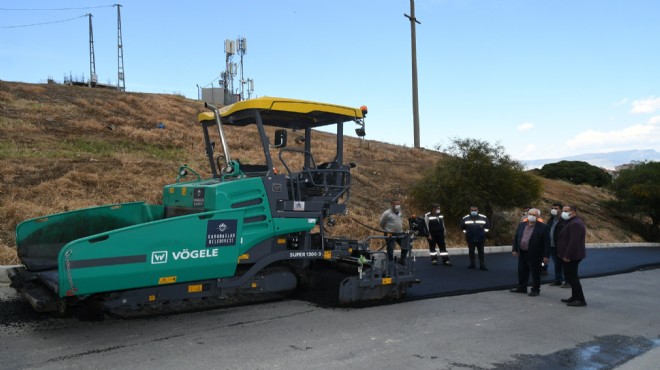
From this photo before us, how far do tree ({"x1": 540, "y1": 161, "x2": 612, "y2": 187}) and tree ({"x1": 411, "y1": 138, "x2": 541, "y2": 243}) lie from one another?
24.6m

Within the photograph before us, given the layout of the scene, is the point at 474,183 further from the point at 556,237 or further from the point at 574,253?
the point at 574,253

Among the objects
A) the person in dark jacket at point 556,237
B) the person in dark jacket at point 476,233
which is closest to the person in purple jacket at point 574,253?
the person in dark jacket at point 556,237

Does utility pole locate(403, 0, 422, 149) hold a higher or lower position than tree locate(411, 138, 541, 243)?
higher

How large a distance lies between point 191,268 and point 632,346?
458 centimetres

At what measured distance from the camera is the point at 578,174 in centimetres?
3900

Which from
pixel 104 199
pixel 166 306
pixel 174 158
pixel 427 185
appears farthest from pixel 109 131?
pixel 166 306

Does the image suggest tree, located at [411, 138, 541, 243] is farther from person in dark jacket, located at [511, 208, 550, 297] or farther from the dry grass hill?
person in dark jacket, located at [511, 208, 550, 297]

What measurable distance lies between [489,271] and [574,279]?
2.92 metres

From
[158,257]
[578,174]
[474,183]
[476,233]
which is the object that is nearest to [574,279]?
[476,233]

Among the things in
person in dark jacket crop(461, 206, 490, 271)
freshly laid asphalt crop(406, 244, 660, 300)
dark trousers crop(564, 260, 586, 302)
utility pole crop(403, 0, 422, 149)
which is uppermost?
utility pole crop(403, 0, 422, 149)

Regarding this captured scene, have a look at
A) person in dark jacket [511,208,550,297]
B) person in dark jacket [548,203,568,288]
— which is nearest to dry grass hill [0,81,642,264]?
person in dark jacket [511,208,550,297]

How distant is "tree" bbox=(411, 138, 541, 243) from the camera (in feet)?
52.1

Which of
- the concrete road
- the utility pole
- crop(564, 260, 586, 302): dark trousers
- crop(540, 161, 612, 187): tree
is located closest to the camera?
the concrete road

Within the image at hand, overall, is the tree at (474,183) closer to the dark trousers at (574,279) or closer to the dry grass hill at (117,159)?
the dry grass hill at (117,159)
